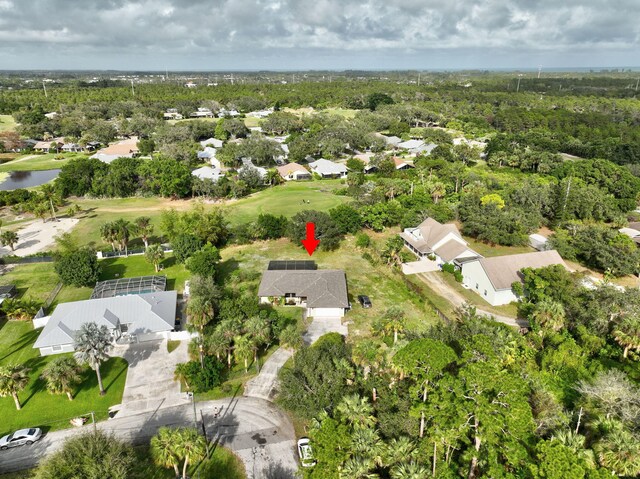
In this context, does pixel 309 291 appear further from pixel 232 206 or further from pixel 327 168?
pixel 327 168

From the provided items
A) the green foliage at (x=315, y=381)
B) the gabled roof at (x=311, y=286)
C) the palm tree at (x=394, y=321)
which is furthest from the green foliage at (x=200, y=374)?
the palm tree at (x=394, y=321)

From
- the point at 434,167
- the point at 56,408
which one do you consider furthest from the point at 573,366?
the point at 434,167

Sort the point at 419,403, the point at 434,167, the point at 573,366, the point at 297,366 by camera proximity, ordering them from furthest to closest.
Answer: the point at 434,167 → the point at 573,366 → the point at 297,366 → the point at 419,403

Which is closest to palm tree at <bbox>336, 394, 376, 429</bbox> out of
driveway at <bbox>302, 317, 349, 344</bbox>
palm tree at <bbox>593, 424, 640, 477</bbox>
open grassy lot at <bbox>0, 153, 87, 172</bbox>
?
palm tree at <bbox>593, 424, 640, 477</bbox>

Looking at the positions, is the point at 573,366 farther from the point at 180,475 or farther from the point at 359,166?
the point at 359,166

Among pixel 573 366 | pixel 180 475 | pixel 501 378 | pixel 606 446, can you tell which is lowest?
pixel 180 475

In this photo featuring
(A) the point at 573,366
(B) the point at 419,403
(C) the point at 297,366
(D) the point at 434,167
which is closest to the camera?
(B) the point at 419,403

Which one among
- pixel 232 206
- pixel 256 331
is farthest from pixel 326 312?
pixel 232 206

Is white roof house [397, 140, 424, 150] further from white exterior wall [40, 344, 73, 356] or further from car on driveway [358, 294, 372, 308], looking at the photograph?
white exterior wall [40, 344, 73, 356]
